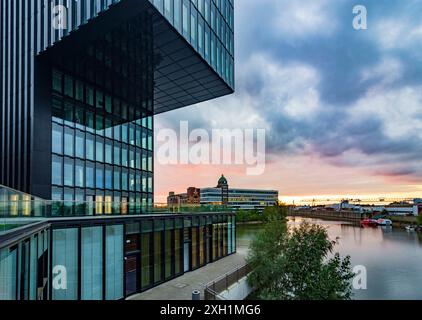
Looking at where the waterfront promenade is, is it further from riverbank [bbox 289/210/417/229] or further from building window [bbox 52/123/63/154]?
riverbank [bbox 289/210/417/229]

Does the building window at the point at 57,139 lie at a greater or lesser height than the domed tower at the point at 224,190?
greater

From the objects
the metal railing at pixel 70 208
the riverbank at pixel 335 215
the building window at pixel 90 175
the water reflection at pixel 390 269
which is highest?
the building window at pixel 90 175

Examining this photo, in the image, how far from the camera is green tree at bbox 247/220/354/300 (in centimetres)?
1655

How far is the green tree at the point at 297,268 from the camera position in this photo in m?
16.5

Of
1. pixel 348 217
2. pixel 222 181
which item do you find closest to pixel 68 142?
pixel 222 181

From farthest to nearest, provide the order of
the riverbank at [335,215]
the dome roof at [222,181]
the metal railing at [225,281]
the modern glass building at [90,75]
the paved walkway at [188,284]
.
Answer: the dome roof at [222,181] < the riverbank at [335,215] < the modern glass building at [90,75] < the paved walkway at [188,284] < the metal railing at [225,281]

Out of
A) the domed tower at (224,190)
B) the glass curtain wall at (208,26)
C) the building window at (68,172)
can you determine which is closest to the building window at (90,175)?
the building window at (68,172)

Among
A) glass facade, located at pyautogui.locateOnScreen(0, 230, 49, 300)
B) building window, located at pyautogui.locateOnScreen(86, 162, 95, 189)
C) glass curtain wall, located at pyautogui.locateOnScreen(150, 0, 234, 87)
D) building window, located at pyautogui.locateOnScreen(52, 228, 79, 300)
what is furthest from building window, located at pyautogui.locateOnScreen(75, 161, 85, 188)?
glass curtain wall, located at pyautogui.locateOnScreen(150, 0, 234, 87)

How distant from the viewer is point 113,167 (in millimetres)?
28062

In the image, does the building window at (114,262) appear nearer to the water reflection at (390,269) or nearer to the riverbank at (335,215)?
the water reflection at (390,269)

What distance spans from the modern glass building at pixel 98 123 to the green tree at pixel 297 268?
6002 mm

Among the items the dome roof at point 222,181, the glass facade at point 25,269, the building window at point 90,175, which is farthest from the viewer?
the dome roof at point 222,181

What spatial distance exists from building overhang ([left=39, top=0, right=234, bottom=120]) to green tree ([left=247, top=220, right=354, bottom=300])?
13.9 meters
